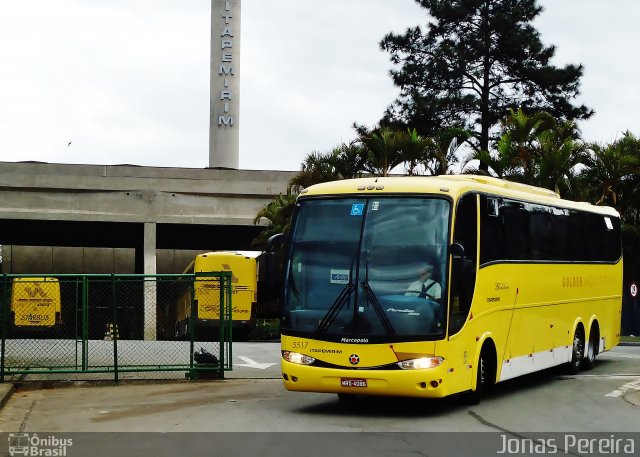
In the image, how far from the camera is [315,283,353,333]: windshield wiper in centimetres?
1462

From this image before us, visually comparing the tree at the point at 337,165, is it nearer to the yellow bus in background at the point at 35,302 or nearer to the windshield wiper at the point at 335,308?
the yellow bus in background at the point at 35,302

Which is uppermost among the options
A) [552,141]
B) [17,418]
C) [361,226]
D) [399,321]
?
[552,141]

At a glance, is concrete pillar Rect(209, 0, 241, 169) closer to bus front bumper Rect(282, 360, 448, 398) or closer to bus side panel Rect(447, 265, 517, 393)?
bus side panel Rect(447, 265, 517, 393)

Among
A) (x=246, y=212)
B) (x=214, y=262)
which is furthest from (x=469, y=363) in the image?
(x=246, y=212)

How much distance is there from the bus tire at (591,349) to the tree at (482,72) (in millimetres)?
35425

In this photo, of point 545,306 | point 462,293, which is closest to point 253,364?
point 545,306

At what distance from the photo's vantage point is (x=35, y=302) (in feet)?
67.5

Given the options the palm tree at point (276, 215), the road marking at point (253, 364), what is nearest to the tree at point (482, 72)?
the palm tree at point (276, 215)

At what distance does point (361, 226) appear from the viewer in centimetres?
1497

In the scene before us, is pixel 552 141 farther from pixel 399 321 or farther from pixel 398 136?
pixel 399 321

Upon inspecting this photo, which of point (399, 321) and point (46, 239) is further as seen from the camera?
point (46, 239)

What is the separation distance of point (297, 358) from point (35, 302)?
7476 millimetres

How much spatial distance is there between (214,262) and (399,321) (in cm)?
2376

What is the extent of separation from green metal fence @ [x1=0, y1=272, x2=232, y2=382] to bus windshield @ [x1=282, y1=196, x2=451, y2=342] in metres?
4.26
